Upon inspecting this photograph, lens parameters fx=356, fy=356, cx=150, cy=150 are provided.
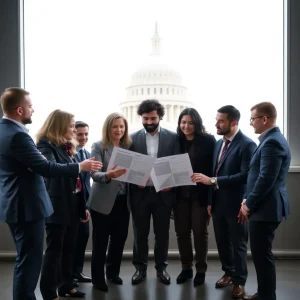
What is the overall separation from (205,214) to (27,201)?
1.58 m

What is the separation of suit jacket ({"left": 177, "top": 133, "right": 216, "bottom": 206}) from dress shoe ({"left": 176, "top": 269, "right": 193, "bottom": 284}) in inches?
26.3

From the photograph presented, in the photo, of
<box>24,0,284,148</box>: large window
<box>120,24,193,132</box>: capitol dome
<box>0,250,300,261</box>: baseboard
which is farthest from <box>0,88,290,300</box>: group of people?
<box>24,0,284,148</box>: large window

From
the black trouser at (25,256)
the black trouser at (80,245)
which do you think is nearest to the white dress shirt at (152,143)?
the black trouser at (80,245)

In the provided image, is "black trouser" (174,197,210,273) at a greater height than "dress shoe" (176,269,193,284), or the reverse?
"black trouser" (174,197,210,273)

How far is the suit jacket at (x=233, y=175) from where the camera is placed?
2855 millimetres

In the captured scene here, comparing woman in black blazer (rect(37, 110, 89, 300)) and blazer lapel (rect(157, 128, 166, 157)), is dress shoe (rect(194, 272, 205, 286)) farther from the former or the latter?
woman in black blazer (rect(37, 110, 89, 300))

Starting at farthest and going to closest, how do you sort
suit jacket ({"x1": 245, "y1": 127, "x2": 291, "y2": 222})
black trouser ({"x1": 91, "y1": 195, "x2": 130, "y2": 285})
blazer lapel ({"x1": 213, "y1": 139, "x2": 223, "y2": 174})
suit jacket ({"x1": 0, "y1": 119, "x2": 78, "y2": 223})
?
1. blazer lapel ({"x1": 213, "y1": 139, "x2": 223, "y2": 174})
2. black trouser ({"x1": 91, "y1": 195, "x2": 130, "y2": 285})
3. suit jacket ({"x1": 245, "y1": 127, "x2": 291, "y2": 222})
4. suit jacket ({"x1": 0, "y1": 119, "x2": 78, "y2": 223})

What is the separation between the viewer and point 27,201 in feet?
7.18

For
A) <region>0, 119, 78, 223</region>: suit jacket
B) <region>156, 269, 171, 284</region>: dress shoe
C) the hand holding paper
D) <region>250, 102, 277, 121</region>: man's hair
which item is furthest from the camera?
<region>156, 269, 171, 284</region>: dress shoe

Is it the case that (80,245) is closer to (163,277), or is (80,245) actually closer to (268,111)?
(163,277)

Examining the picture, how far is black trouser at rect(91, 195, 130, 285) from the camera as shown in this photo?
→ 297 centimetres

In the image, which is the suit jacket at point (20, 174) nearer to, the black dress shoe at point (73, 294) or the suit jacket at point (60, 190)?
the suit jacket at point (60, 190)

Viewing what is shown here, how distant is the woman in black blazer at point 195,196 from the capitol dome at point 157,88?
116 centimetres

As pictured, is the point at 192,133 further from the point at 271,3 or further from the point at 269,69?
the point at 271,3
